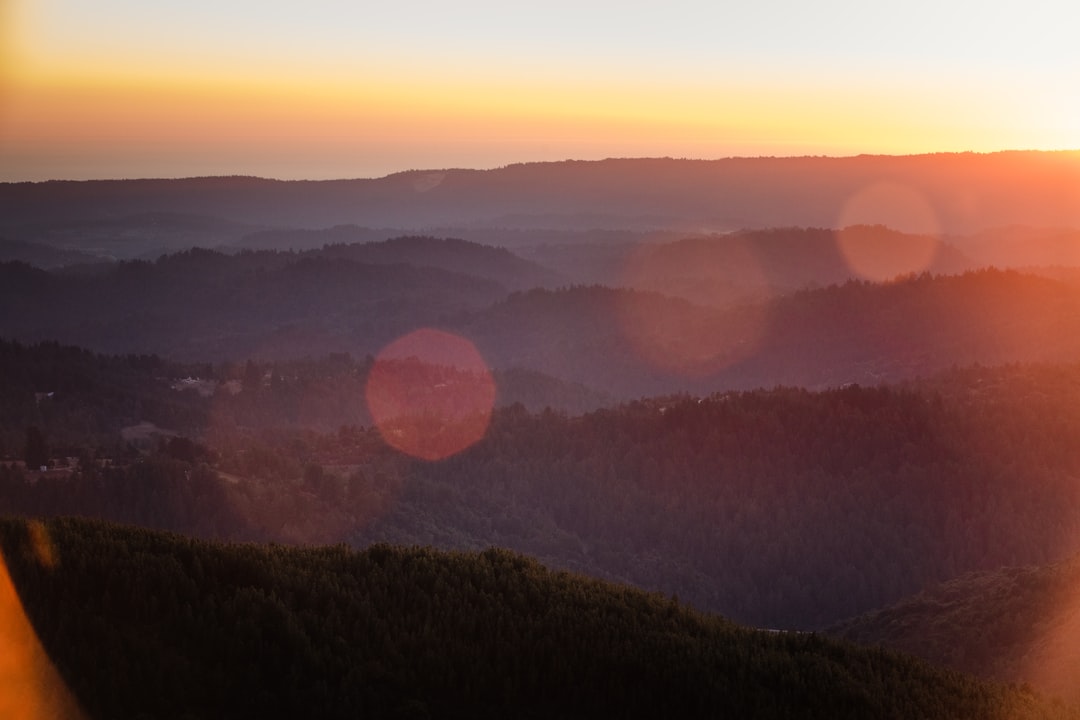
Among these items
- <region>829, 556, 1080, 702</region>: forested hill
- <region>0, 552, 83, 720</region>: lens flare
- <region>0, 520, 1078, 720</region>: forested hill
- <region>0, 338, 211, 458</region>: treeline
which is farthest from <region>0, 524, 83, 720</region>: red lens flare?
<region>0, 338, 211, 458</region>: treeline

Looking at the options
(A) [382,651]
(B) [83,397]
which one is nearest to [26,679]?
(A) [382,651]

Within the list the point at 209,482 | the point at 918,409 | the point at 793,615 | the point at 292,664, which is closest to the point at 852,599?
the point at 793,615

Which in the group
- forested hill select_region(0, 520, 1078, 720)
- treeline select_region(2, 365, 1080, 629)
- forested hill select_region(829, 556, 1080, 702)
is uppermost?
forested hill select_region(0, 520, 1078, 720)

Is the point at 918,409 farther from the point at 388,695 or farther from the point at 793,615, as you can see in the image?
the point at 388,695

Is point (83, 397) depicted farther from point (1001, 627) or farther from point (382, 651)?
point (382, 651)

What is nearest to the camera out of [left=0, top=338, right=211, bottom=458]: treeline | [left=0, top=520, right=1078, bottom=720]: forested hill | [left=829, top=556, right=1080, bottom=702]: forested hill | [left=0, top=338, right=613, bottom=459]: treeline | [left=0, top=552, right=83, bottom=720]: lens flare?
[left=0, top=552, right=83, bottom=720]: lens flare

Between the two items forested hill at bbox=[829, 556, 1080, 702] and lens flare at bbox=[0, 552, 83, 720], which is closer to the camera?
lens flare at bbox=[0, 552, 83, 720]

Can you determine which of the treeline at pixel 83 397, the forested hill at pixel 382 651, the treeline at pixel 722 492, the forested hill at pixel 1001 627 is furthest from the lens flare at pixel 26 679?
the treeline at pixel 83 397

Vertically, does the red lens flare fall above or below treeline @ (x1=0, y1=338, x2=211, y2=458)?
above

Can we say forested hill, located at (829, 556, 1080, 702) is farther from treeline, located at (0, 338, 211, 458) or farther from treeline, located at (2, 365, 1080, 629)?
treeline, located at (0, 338, 211, 458)
